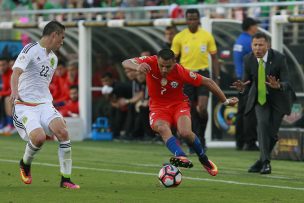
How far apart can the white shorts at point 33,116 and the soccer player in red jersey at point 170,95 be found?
1261 millimetres

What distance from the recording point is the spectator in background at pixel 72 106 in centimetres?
2523

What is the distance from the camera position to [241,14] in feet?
80.9

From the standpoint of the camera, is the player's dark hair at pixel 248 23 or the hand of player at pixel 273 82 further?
the player's dark hair at pixel 248 23

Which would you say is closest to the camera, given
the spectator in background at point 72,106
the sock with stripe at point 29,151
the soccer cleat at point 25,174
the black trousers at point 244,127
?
the sock with stripe at point 29,151

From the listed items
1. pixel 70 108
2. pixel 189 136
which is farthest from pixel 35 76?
pixel 70 108

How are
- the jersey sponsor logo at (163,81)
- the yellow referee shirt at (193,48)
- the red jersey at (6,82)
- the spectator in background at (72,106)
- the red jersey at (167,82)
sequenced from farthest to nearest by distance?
1. the red jersey at (6,82)
2. the spectator in background at (72,106)
3. the yellow referee shirt at (193,48)
4. the jersey sponsor logo at (163,81)
5. the red jersey at (167,82)

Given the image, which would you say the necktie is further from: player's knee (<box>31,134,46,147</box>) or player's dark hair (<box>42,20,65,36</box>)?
player's knee (<box>31,134,46,147</box>)

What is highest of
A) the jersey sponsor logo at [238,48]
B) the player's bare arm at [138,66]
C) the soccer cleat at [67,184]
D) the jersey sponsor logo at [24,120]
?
the player's bare arm at [138,66]

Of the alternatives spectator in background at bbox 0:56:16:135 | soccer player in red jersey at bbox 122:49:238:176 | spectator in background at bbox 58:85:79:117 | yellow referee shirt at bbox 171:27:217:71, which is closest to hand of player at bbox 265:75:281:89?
soccer player in red jersey at bbox 122:49:238:176

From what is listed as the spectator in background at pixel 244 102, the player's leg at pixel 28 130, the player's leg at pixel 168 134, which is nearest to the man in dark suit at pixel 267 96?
the player's leg at pixel 168 134

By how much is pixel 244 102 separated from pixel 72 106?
19.1ft

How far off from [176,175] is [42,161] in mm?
4849

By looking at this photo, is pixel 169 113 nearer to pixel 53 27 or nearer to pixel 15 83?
pixel 53 27

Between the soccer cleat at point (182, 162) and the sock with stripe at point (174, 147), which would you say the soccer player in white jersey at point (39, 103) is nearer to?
the soccer cleat at point (182, 162)
